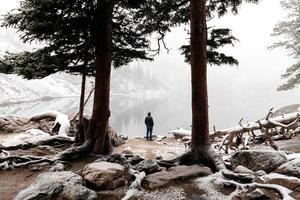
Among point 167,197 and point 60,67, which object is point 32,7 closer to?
point 60,67

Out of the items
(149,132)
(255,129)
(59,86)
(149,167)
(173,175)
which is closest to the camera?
(173,175)

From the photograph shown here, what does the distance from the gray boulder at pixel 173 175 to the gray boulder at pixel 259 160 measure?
2.91ft

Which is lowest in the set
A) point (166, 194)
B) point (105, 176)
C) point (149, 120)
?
point (166, 194)

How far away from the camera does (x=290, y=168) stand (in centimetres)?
596

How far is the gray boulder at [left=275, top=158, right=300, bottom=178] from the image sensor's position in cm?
581

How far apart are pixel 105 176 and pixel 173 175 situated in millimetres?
1480

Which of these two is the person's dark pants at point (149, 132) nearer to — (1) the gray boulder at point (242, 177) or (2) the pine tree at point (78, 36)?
(2) the pine tree at point (78, 36)

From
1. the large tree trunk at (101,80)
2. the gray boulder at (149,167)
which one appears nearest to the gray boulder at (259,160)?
the gray boulder at (149,167)

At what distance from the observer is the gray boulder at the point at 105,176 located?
19.3 ft

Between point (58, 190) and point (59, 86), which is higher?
point (59, 86)

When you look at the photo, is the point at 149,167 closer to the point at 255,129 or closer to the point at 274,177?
the point at 274,177

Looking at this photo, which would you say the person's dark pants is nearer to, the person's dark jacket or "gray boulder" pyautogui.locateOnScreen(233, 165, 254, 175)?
the person's dark jacket

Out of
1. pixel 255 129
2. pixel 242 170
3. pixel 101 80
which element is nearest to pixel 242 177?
pixel 242 170

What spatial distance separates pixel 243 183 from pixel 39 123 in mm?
15832
